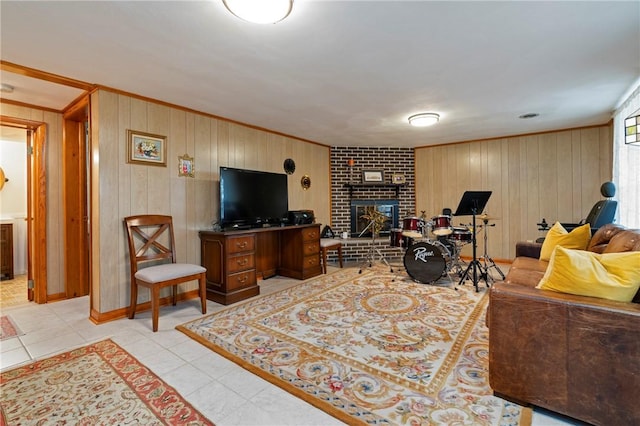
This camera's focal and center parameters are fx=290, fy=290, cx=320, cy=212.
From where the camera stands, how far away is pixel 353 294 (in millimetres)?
3439

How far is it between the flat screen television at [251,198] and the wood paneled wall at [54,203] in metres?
1.96

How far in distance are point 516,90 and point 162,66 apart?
335cm

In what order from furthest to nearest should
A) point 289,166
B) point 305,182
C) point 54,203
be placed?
1. point 305,182
2. point 289,166
3. point 54,203

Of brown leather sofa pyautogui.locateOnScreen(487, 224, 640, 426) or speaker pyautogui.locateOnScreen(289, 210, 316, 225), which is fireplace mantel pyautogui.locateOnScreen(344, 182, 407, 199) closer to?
speaker pyautogui.locateOnScreen(289, 210, 316, 225)

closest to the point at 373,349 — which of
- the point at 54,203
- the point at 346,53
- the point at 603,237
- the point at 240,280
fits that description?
the point at 240,280

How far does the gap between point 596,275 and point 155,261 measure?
3.57 m

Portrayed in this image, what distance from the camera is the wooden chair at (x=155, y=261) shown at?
2.57m

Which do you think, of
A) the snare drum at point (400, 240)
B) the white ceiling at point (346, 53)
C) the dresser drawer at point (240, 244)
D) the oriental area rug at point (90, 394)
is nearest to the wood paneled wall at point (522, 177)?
the white ceiling at point (346, 53)

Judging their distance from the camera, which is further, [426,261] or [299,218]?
[299,218]

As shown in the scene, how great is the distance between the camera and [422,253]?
12.4 feet

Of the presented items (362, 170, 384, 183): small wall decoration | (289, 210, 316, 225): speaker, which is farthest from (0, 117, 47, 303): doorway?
(362, 170, 384, 183): small wall decoration

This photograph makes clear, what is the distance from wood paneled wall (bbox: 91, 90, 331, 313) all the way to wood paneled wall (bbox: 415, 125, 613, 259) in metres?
3.42

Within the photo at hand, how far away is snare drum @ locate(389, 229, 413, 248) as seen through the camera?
4.24 m

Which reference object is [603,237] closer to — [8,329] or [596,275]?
[596,275]
